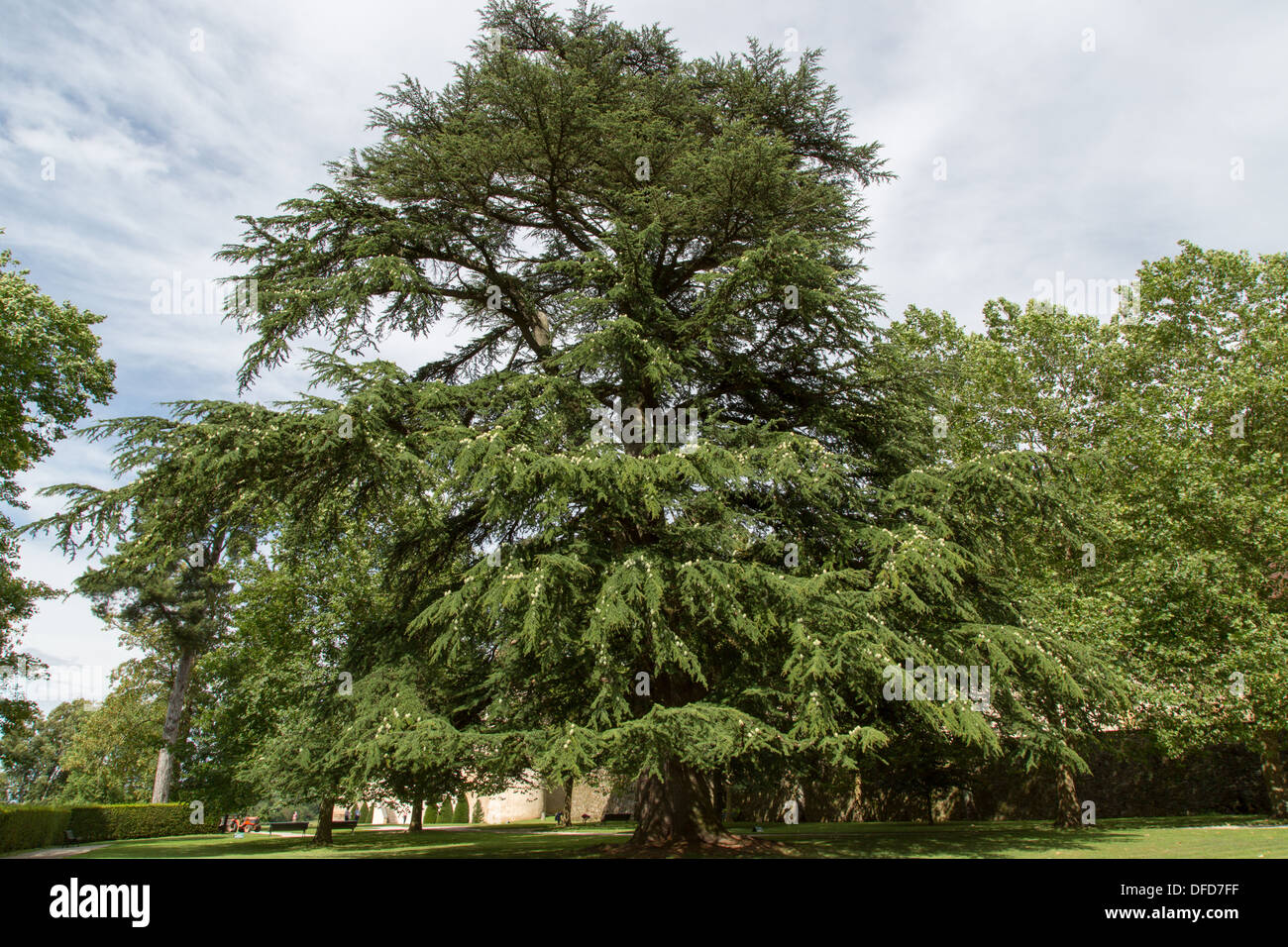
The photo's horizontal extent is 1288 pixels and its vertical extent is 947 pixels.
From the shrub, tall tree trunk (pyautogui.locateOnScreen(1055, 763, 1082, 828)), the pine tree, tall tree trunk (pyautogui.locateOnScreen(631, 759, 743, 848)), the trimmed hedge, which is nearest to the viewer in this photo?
the pine tree

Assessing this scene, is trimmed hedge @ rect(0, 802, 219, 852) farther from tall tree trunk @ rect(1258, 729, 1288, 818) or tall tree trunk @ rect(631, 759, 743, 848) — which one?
tall tree trunk @ rect(1258, 729, 1288, 818)

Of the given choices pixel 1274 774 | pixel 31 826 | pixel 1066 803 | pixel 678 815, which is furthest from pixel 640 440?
pixel 31 826

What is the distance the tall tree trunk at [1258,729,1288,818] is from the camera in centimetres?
1759

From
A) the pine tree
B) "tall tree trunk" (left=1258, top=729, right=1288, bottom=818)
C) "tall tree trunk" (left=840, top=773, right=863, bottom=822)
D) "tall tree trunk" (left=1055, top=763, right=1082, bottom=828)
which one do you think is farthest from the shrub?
"tall tree trunk" (left=1258, top=729, right=1288, bottom=818)

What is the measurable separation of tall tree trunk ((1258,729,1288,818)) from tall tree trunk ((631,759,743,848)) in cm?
1316

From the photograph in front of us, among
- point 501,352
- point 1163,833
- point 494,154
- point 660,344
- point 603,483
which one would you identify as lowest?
point 1163,833

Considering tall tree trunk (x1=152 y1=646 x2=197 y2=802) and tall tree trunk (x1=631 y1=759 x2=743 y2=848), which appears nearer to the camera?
tall tree trunk (x1=631 y1=759 x2=743 y2=848)

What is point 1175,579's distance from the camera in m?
15.9

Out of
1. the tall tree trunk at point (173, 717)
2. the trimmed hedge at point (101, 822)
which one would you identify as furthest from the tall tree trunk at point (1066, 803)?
the tall tree trunk at point (173, 717)

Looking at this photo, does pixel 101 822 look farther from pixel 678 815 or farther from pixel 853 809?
pixel 853 809
